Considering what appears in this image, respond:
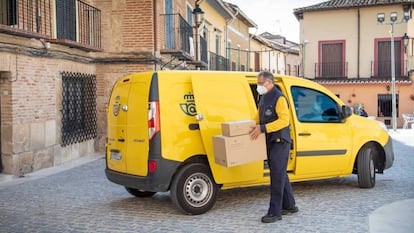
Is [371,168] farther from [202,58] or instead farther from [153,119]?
[202,58]

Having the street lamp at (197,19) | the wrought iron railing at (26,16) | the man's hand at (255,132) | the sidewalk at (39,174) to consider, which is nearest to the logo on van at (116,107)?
the man's hand at (255,132)

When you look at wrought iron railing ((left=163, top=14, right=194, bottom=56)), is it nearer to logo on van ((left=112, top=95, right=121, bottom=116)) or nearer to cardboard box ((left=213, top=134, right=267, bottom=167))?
logo on van ((left=112, top=95, right=121, bottom=116))

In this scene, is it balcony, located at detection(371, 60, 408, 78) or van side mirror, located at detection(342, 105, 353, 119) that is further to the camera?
balcony, located at detection(371, 60, 408, 78)

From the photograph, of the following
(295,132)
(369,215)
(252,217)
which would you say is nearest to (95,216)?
(252,217)

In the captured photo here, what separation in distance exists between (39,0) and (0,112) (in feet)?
8.81

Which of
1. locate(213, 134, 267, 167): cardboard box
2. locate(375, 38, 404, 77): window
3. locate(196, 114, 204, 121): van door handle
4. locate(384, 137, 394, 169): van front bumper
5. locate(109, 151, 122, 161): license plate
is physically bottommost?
locate(384, 137, 394, 169): van front bumper

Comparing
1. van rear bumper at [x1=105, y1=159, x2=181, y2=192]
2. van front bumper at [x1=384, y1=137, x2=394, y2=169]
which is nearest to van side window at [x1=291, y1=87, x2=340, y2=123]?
van front bumper at [x1=384, y1=137, x2=394, y2=169]

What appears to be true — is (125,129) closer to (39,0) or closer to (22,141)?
(22,141)

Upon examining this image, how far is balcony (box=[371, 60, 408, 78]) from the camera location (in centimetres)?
2914

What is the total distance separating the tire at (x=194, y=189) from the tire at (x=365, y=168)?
2.63 m

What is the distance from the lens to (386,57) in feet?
98.1

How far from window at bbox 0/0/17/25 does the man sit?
6.37 meters

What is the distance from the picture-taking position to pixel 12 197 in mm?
7301

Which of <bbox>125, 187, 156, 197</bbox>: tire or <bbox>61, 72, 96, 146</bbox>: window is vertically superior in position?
<bbox>61, 72, 96, 146</bbox>: window
